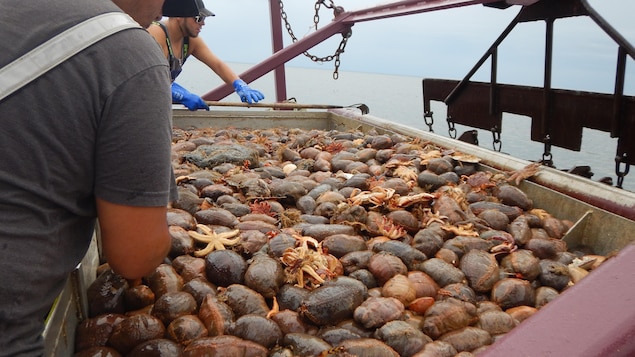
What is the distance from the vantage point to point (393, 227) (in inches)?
134

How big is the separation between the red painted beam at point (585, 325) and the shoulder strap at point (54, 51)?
123 centimetres

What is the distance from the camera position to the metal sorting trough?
1.01 m

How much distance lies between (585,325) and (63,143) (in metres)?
1.35

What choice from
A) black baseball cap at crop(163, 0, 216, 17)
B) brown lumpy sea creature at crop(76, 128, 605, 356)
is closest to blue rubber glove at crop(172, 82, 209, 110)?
brown lumpy sea creature at crop(76, 128, 605, 356)

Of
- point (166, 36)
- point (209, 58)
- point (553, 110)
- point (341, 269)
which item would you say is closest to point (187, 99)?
point (209, 58)

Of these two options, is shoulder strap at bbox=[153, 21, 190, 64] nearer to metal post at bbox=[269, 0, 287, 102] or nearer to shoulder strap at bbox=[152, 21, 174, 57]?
shoulder strap at bbox=[152, 21, 174, 57]

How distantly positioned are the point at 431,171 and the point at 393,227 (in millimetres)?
1432

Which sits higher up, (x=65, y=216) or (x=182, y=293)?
(x=65, y=216)

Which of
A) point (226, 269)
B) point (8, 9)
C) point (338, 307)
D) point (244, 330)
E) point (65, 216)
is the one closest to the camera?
point (8, 9)

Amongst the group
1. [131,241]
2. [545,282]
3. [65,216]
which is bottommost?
[545,282]

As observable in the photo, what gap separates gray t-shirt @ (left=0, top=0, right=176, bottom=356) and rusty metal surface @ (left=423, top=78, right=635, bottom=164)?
5.54 metres

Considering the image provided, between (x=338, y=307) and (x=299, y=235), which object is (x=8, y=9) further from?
(x=299, y=235)

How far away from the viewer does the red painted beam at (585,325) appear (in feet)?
3.24

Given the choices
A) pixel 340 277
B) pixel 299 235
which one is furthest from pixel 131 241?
pixel 299 235
